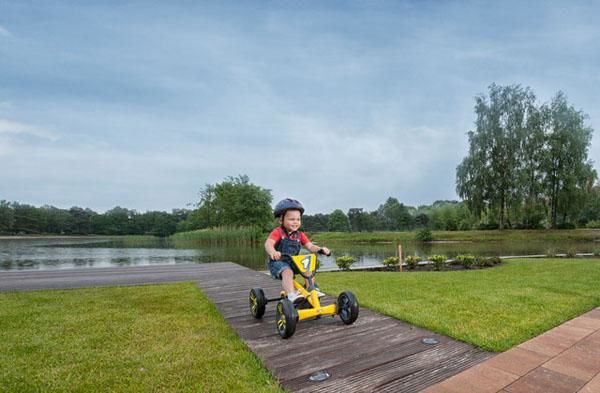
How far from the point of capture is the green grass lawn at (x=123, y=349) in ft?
8.30

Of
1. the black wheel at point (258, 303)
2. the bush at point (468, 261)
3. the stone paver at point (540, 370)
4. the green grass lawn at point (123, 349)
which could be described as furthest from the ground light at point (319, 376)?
the bush at point (468, 261)

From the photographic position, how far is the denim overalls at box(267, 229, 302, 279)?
13.7 ft

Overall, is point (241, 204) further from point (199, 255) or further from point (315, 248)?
point (315, 248)

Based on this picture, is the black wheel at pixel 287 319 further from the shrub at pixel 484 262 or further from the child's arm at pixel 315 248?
the shrub at pixel 484 262

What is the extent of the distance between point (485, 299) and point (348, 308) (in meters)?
2.63

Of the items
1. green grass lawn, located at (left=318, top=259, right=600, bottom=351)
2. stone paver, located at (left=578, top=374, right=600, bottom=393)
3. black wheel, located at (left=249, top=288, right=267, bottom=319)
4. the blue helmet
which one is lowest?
green grass lawn, located at (left=318, top=259, right=600, bottom=351)

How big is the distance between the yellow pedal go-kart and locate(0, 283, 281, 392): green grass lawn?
1.60 ft

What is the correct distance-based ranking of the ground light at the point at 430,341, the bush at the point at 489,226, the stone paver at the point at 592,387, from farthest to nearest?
the bush at the point at 489,226, the ground light at the point at 430,341, the stone paver at the point at 592,387

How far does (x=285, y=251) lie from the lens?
4.33m

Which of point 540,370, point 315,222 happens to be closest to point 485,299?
point 540,370

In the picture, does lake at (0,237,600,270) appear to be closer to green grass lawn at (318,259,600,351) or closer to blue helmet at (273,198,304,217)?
green grass lawn at (318,259,600,351)

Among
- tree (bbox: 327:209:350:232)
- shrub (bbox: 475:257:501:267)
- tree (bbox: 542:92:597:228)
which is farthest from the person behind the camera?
tree (bbox: 327:209:350:232)

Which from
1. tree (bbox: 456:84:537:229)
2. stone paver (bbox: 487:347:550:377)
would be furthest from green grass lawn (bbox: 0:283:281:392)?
tree (bbox: 456:84:537:229)

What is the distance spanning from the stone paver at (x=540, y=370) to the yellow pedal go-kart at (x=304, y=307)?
1.50 metres
